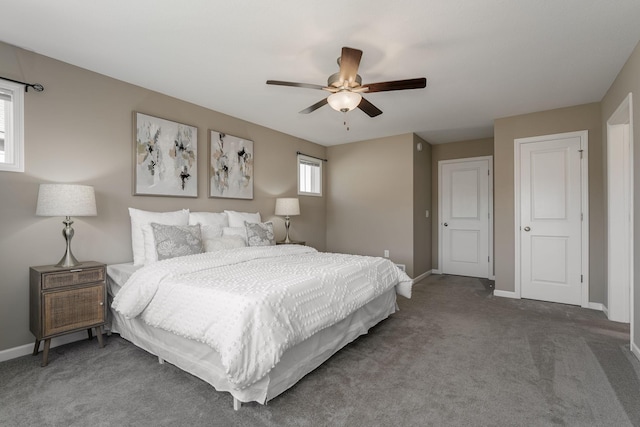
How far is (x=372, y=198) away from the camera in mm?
5527

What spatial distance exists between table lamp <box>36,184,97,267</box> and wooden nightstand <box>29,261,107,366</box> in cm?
14

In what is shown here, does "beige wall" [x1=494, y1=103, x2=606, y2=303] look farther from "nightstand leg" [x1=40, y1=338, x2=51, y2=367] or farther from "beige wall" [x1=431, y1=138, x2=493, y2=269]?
"nightstand leg" [x1=40, y1=338, x2=51, y2=367]

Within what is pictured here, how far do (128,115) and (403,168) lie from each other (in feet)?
12.9

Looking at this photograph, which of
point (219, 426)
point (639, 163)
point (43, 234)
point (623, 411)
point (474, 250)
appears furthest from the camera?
point (474, 250)

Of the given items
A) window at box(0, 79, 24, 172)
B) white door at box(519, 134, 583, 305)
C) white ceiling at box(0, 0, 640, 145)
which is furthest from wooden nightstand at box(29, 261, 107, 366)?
white door at box(519, 134, 583, 305)

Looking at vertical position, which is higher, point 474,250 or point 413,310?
point 474,250

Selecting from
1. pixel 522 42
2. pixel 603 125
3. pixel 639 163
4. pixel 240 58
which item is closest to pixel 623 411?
pixel 639 163

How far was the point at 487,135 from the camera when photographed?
210 inches

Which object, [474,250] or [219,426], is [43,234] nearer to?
[219,426]

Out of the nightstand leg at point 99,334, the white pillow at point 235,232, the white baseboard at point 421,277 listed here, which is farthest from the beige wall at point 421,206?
the nightstand leg at point 99,334

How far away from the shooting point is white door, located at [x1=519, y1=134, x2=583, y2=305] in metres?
3.91

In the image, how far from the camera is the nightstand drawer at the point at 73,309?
2328mm

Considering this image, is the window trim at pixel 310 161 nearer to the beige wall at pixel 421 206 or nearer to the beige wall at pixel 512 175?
the beige wall at pixel 421 206

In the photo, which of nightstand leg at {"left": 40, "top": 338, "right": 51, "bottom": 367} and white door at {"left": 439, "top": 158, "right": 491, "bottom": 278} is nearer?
nightstand leg at {"left": 40, "top": 338, "right": 51, "bottom": 367}
